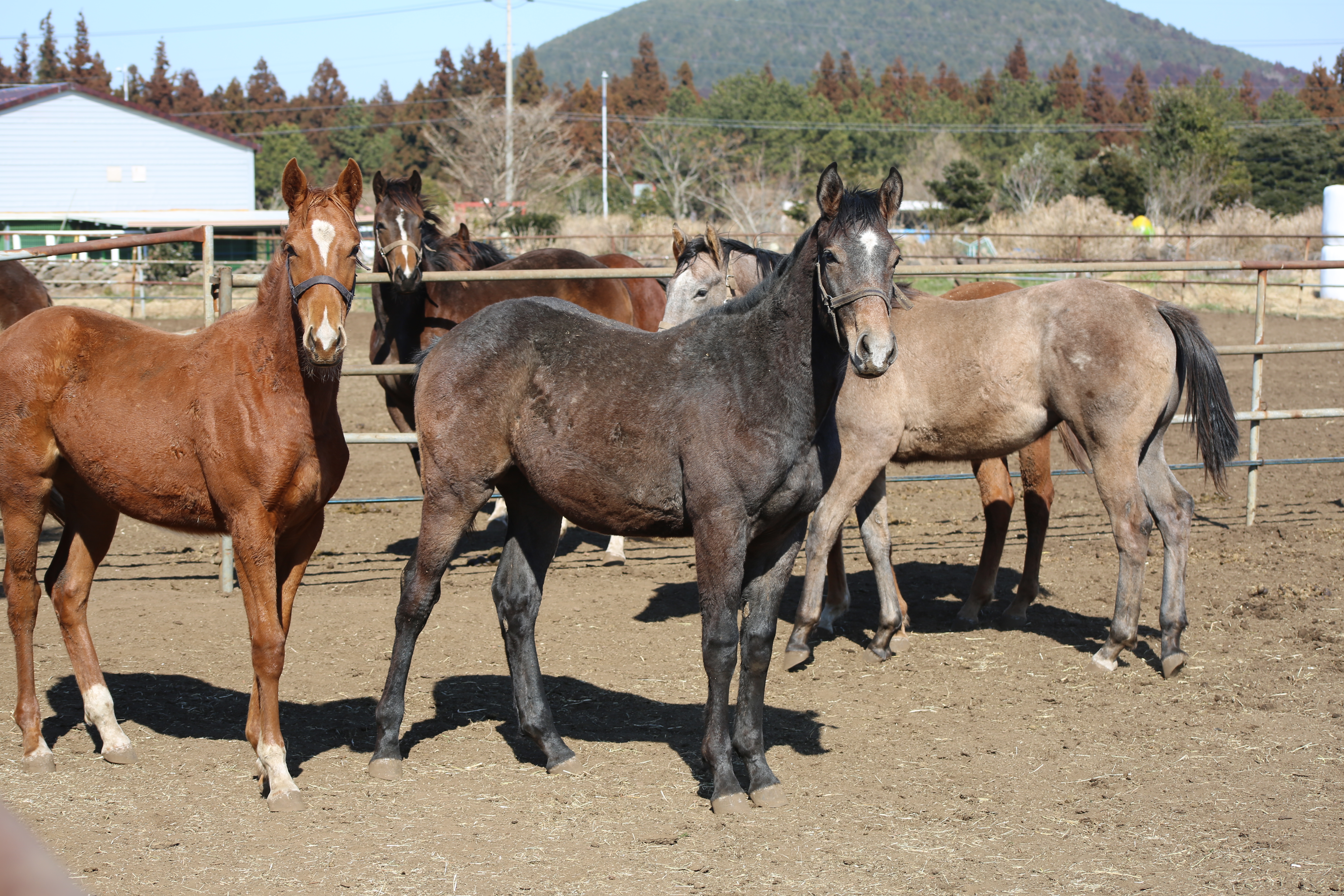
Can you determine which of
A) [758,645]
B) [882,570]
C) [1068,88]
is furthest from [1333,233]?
[1068,88]

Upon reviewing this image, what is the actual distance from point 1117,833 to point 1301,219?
106 feet

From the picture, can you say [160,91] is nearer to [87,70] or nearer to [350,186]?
[87,70]

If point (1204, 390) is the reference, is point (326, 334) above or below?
above

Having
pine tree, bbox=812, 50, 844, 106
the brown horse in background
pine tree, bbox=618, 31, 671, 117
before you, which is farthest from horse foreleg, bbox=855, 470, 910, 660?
pine tree, bbox=812, 50, 844, 106

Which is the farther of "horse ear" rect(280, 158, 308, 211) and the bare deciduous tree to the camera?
the bare deciduous tree

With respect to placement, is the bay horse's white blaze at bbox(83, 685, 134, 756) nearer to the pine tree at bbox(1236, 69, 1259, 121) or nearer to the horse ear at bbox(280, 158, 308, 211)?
the horse ear at bbox(280, 158, 308, 211)

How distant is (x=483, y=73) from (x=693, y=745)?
246ft

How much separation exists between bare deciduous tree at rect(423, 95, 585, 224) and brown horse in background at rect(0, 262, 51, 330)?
31922 millimetres

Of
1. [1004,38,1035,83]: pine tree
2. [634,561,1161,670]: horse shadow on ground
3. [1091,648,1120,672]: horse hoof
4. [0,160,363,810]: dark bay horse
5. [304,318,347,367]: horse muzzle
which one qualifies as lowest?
[634,561,1161,670]: horse shadow on ground

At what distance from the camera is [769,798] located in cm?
365

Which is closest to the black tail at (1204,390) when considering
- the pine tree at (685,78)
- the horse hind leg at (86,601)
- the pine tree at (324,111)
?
the horse hind leg at (86,601)

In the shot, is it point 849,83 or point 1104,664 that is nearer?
point 1104,664

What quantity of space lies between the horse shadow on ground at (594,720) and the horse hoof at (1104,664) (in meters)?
1.51

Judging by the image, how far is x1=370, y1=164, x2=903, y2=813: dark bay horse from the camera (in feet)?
11.6
